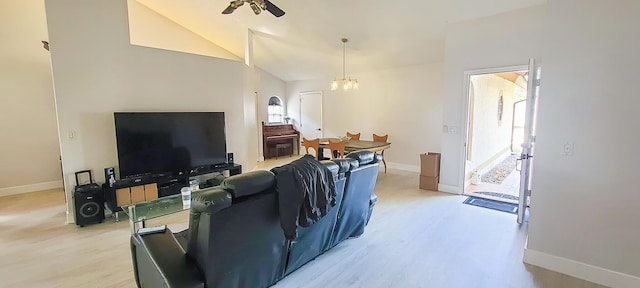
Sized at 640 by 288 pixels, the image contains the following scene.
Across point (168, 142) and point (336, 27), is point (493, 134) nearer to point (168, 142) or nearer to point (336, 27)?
point (336, 27)

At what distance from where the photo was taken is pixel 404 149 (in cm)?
686

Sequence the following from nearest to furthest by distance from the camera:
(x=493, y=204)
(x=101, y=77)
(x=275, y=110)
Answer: (x=101, y=77) → (x=493, y=204) → (x=275, y=110)

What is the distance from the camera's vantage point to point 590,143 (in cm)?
232

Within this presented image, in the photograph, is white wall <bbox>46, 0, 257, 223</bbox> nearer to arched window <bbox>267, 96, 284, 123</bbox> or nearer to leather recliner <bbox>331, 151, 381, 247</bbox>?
leather recliner <bbox>331, 151, 381, 247</bbox>

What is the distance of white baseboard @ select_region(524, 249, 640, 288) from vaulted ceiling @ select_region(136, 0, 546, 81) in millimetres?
3114

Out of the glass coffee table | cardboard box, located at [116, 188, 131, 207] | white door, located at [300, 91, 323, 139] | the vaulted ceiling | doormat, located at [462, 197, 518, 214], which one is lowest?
doormat, located at [462, 197, 518, 214]

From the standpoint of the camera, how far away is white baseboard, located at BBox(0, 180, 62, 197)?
4984 millimetres

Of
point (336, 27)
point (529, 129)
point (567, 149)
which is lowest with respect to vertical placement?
point (567, 149)

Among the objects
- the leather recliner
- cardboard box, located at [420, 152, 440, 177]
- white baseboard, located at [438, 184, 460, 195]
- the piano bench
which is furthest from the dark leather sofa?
the piano bench

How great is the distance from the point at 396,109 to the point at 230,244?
5808 mm

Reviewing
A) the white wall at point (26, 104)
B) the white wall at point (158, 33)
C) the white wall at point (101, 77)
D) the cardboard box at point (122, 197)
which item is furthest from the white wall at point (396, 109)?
the white wall at point (26, 104)

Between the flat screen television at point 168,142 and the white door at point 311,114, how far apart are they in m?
4.04

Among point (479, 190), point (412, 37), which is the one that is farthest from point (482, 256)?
point (412, 37)

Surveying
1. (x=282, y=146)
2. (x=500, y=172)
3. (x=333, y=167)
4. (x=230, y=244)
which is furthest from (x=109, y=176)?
(x=500, y=172)
